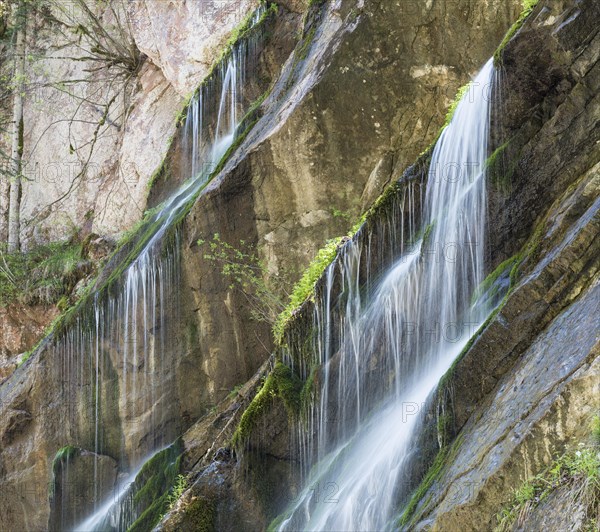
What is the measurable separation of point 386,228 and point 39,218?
1778 centimetres

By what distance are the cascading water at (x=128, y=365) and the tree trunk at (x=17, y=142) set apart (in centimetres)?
956

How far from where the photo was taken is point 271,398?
9.93 m

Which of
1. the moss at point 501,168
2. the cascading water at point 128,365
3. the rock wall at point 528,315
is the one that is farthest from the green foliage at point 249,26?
the moss at point 501,168

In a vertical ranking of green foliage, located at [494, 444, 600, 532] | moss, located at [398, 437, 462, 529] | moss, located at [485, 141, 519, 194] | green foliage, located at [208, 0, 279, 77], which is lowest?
green foliage, located at [494, 444, 600, 532]

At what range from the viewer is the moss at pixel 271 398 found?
9797mm

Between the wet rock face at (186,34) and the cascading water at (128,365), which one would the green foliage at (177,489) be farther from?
the wet rock face at (186,34)

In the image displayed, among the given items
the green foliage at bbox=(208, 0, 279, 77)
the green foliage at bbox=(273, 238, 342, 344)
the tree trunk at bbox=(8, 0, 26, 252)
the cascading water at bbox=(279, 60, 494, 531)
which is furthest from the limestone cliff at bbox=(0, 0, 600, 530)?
the tree trunk at bbox=(8, 0, 26, 252)

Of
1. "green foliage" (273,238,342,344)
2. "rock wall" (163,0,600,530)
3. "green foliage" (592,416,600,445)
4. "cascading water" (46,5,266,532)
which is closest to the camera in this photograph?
"green foliage" (592,416,600,445)

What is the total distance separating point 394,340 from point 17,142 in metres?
19.9

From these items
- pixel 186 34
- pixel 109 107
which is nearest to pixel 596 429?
pixel 186 34

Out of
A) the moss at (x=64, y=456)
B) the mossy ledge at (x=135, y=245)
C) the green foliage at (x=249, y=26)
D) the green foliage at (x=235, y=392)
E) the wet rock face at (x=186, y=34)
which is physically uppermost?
the wet rock face at (x=186, y=34)

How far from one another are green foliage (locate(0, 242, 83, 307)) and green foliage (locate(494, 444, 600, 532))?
1686 cm

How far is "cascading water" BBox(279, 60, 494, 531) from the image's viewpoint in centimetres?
767

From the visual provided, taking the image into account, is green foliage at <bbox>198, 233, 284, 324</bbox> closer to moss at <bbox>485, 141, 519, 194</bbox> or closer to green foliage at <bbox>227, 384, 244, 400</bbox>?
green foliage at <bbox>227, 384, 244, 400</bbox>
